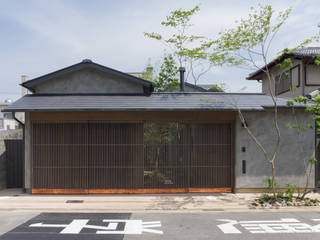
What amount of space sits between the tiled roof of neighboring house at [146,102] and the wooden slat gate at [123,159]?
2.83 ft

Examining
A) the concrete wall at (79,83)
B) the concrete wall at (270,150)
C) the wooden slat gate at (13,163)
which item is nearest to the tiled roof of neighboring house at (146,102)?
the concrete wall at (79,83)

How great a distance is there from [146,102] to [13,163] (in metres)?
7.13

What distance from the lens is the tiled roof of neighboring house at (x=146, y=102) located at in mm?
9656

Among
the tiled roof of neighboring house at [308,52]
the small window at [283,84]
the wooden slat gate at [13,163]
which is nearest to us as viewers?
the wooden slat gate at [13,163]

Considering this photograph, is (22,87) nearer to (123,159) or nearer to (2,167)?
(2,167)

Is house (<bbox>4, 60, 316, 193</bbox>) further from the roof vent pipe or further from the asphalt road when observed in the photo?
the roof vent pipe

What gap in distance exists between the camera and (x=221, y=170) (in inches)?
408

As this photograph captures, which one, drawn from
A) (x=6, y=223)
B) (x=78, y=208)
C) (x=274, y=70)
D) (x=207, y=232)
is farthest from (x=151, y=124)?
(x=274, y=70)

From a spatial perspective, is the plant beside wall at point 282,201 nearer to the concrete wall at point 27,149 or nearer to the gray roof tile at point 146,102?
the gray roof tile at point 146,102

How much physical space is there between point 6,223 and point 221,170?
7.87 m

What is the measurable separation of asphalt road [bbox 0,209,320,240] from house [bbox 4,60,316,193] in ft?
8.01

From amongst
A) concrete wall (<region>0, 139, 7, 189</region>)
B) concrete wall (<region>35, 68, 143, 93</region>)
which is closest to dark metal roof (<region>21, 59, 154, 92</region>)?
concrete wall (<region>35, 68, 143, 93</region>)

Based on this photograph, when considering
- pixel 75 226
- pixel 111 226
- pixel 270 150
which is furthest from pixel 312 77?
pixel 75 226

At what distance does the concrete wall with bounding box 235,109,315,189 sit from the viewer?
1030cm
